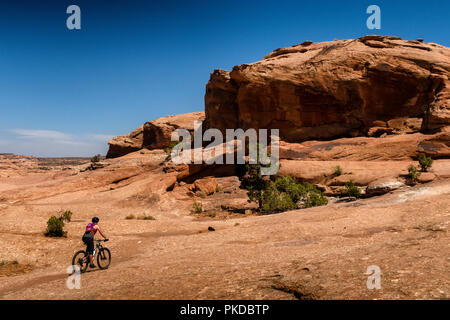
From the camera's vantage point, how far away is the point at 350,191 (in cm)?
1975

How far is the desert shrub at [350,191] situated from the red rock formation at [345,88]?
1081cm

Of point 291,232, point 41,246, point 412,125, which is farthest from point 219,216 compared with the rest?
point 412,125

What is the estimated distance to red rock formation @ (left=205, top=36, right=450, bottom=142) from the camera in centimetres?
2803

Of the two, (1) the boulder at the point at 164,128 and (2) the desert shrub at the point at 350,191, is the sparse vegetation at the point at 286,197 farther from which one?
(1) the boulder at the point at 164,128

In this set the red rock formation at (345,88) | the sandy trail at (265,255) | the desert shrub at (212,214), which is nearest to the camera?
the sandy trail at (265,255)

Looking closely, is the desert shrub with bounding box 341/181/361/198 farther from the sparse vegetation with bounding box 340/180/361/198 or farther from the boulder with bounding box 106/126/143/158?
the boulder with bounding box 106/126/143/158

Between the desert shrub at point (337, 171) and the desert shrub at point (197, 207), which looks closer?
the desert shrub at point (197, 207)

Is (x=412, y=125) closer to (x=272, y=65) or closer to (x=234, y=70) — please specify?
(x=272, y=65)

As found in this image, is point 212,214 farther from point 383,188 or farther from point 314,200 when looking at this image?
point 383,188

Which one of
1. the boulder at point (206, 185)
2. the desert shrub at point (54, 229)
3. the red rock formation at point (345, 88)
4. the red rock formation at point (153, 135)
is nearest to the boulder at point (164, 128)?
the red rock formation at point (153, 135)

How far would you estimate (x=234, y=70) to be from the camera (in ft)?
108

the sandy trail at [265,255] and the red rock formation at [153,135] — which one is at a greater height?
the red rock formation at [153,135]

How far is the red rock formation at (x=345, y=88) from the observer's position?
2803cm
